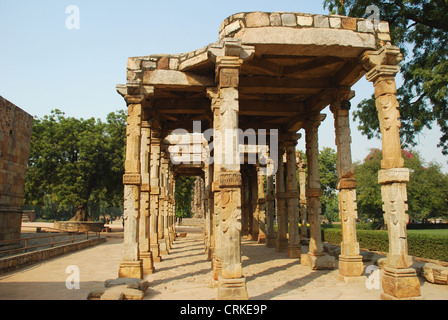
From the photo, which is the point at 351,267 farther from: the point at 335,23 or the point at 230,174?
the point at 335,23

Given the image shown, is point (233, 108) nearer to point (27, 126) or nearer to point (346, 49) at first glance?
point (346, 49)

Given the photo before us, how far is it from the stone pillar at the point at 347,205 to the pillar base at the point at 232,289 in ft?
10.8

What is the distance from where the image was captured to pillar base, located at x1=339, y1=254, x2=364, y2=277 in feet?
24.2

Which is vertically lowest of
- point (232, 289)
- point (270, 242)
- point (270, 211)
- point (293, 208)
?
point (270, 242)

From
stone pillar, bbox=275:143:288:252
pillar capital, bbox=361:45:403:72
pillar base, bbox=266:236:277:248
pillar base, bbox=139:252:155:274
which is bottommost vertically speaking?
pillar base, bbox=266:236:277:248

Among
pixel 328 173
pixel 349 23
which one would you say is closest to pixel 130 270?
pixel 349 23

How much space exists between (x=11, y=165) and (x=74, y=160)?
1591 centimetres

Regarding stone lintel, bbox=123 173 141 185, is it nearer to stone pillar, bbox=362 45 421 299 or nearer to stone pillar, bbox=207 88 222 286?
stone pillar, bbox=207 88 222 286

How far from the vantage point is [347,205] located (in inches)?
304

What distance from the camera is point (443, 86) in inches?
411

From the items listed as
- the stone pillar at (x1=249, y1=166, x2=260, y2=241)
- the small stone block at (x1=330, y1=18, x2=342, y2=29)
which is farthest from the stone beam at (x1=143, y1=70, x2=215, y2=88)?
the stone pillar at (x1=249, y1=166, x2=260, y2=241)

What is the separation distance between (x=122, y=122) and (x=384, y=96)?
86.7 feet

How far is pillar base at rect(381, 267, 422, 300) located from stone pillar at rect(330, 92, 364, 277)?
71.7 inches
